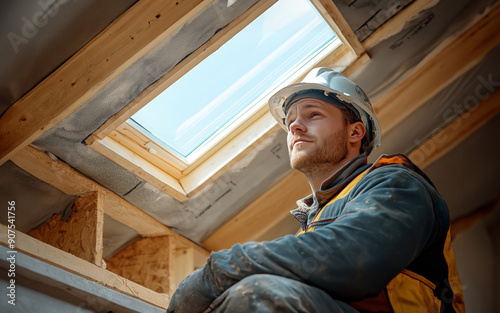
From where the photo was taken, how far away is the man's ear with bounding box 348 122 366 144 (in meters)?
2.63

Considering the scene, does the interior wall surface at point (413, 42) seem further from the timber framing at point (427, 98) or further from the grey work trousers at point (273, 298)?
the grey work trousers at point (273, 298)

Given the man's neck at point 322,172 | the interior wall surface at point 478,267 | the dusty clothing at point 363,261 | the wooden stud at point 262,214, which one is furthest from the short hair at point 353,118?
the interior wall surface at point 478,267

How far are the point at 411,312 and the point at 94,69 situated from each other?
155cm

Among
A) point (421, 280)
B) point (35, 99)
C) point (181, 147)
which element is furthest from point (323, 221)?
point (181, 147)

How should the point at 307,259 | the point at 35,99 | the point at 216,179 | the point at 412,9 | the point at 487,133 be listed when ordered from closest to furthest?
the point at 307,259 → the point at 35,99 → the point at 412,9 → the point at 216,179 → the point at 487,133

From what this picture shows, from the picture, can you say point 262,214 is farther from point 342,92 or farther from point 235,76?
point 342,92

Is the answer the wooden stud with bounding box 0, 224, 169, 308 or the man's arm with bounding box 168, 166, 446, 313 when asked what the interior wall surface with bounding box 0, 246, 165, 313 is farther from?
the man's arm with bounding box 168, 166, 446, 313

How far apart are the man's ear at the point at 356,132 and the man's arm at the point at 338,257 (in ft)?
→ 2.62

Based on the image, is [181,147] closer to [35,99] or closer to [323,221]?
[35,99]

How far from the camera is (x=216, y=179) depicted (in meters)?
3.41

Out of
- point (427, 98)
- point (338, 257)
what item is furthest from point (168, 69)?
point (427, 98)

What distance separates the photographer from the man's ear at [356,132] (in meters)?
2.63

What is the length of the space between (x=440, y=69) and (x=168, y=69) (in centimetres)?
161

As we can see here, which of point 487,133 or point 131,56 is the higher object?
point 131,56
